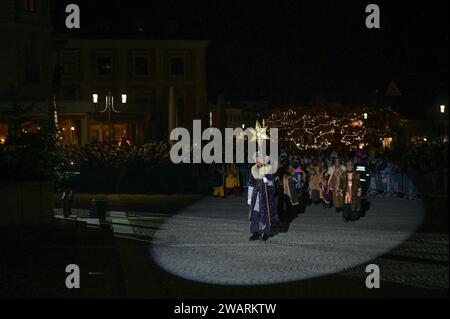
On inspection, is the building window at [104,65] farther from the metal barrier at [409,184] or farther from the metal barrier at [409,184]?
the metal barrier at [409,184]

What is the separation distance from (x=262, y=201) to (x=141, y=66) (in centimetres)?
5338

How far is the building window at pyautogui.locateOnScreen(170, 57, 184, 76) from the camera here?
225 feet

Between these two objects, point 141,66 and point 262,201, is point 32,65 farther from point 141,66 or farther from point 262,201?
point 141,66

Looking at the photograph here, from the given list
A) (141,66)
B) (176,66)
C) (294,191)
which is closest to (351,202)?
(294,191)

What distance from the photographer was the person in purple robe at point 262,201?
16.2m

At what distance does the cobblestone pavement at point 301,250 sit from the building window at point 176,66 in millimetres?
46772

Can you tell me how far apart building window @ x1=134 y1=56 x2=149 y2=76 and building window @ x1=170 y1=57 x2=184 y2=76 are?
2.11m

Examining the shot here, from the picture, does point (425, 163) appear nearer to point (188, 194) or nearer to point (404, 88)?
point (188, 194)

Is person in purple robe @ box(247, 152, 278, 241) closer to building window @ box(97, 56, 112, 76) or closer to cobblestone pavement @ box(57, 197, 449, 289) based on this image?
cobblestone pavement @ box(57, 197, 449, 289)

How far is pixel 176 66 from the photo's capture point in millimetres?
68625

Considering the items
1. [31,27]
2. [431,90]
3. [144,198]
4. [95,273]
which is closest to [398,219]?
[95,273]

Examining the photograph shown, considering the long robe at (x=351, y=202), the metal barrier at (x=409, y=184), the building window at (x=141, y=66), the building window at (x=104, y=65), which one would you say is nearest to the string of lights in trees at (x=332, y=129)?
the building window at (x=141, y=66)

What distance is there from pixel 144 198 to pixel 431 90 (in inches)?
2108

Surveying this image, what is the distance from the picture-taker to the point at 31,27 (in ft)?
122
